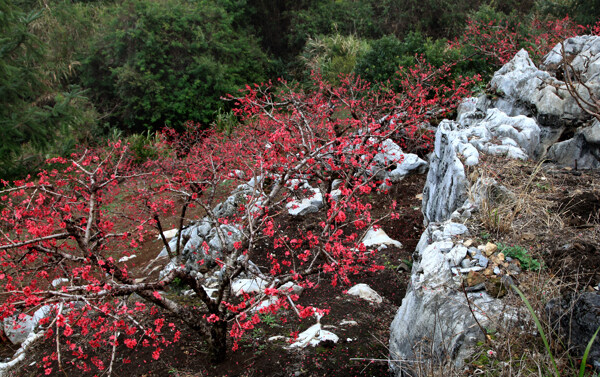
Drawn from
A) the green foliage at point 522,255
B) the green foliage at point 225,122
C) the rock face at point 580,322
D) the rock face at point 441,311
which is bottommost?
the green foliage at point 225,122

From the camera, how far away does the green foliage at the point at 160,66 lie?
42.9 feet

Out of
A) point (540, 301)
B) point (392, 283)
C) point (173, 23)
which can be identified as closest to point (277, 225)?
point (392, 283)

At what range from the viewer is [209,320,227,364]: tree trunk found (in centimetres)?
347

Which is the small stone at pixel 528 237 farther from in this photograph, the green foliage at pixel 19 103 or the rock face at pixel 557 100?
the green foliage at pixel 19 103

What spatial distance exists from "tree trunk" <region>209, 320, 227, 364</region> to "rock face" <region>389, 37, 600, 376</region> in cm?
144

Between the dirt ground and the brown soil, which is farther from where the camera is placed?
the brown soil

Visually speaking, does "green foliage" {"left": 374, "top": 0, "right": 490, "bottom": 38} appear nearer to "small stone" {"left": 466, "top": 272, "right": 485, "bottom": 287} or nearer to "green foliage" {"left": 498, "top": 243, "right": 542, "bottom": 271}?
"green foliage" {"left": 498, "top": 243, "right": 542, "bottom": 271}

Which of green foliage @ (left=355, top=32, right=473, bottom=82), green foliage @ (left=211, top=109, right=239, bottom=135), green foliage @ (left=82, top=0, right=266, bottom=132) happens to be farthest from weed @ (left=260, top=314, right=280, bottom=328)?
green foliage @ (left=82, top=0, right=266, bottom=132)

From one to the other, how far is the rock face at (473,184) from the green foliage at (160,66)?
8.89 m

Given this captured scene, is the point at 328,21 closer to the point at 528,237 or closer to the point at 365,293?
the point at 365,293

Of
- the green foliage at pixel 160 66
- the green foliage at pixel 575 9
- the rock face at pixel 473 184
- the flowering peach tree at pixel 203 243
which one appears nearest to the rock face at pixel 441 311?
the rock face at pixel 473 184

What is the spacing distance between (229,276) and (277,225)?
331cm

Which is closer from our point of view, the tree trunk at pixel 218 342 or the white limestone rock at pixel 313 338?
the tree trunk at pixel 218 342

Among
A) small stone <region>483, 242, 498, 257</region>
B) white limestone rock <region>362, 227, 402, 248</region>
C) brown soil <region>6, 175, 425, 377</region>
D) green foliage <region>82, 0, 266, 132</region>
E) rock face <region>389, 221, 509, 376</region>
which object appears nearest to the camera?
rock face <region>389, 221, 509, 376</region>
